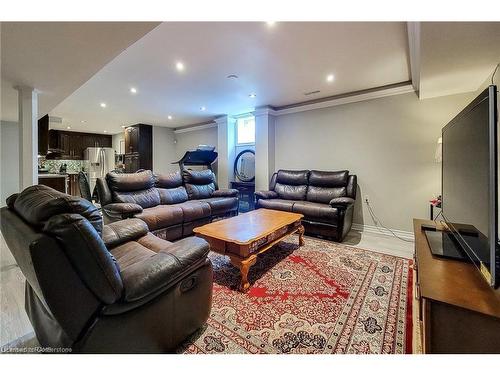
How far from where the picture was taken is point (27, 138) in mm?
2475

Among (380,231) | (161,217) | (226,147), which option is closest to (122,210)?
(161,217)

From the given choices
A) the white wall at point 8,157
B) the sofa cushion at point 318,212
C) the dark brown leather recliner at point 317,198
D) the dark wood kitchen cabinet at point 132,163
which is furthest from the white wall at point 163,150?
the sofa cushion at point 318,212

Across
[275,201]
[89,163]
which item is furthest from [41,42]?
[89,163]

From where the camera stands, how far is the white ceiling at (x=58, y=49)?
1447 millimetres

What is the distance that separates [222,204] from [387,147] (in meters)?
2.90

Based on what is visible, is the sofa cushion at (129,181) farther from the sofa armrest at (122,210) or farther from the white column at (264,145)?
the white column at (264,145)

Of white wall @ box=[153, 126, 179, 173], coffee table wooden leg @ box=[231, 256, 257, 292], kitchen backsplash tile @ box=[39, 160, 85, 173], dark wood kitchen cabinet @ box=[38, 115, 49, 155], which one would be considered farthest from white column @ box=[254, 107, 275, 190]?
kitchen backsplash tile @ box=[39, 160, 85, 173]

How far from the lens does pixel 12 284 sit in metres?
2.01

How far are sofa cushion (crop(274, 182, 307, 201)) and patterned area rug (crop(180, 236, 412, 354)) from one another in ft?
5.16

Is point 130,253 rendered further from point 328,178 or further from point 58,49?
point 328,178

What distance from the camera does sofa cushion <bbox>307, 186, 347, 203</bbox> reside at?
12.2 ft

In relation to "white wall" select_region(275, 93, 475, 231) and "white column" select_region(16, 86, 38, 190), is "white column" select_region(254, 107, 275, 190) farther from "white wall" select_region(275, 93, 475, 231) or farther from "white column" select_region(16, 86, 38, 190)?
"white column" select_region(16, 86, 38, 190)
